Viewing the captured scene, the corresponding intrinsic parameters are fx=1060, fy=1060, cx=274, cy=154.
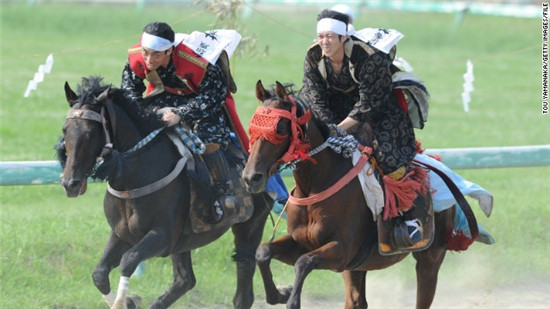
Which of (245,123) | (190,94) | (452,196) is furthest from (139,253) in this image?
(245,123)

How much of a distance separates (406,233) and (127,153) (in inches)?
80.7

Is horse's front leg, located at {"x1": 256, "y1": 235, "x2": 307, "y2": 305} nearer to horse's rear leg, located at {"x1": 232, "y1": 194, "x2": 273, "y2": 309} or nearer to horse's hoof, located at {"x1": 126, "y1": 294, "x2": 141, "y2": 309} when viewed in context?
horse's rear leg, located at {"x1": 232, "y1": 194, "x2": 273, "y2": 309}

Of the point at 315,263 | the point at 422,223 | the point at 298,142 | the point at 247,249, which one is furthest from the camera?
the point at 247,249

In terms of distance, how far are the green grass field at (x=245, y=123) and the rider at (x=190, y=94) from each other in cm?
159

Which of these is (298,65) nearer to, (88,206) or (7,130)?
(7,130)

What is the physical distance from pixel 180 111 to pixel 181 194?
64cm

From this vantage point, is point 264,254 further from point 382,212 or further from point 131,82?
point 131,82

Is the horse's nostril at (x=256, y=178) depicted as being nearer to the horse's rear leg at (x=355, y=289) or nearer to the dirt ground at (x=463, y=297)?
the horse's rear leg at (x=355, y=289)

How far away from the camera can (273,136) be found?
6.50 m

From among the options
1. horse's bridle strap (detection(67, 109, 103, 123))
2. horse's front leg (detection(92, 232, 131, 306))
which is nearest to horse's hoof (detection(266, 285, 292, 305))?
horse's front leg (detection(92, 232, 131, 306))

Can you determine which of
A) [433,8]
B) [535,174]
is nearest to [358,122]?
[535,174]

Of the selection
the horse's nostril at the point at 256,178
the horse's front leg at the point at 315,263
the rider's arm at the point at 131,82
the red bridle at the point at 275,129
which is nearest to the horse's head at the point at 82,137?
the rider's arm at the point at 131,82

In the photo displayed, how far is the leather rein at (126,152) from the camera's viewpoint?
714cm

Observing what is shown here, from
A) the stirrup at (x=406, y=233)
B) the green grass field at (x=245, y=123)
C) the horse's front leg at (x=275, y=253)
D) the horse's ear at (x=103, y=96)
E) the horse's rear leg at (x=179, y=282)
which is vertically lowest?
the green grass field at (x=245, y=123)
